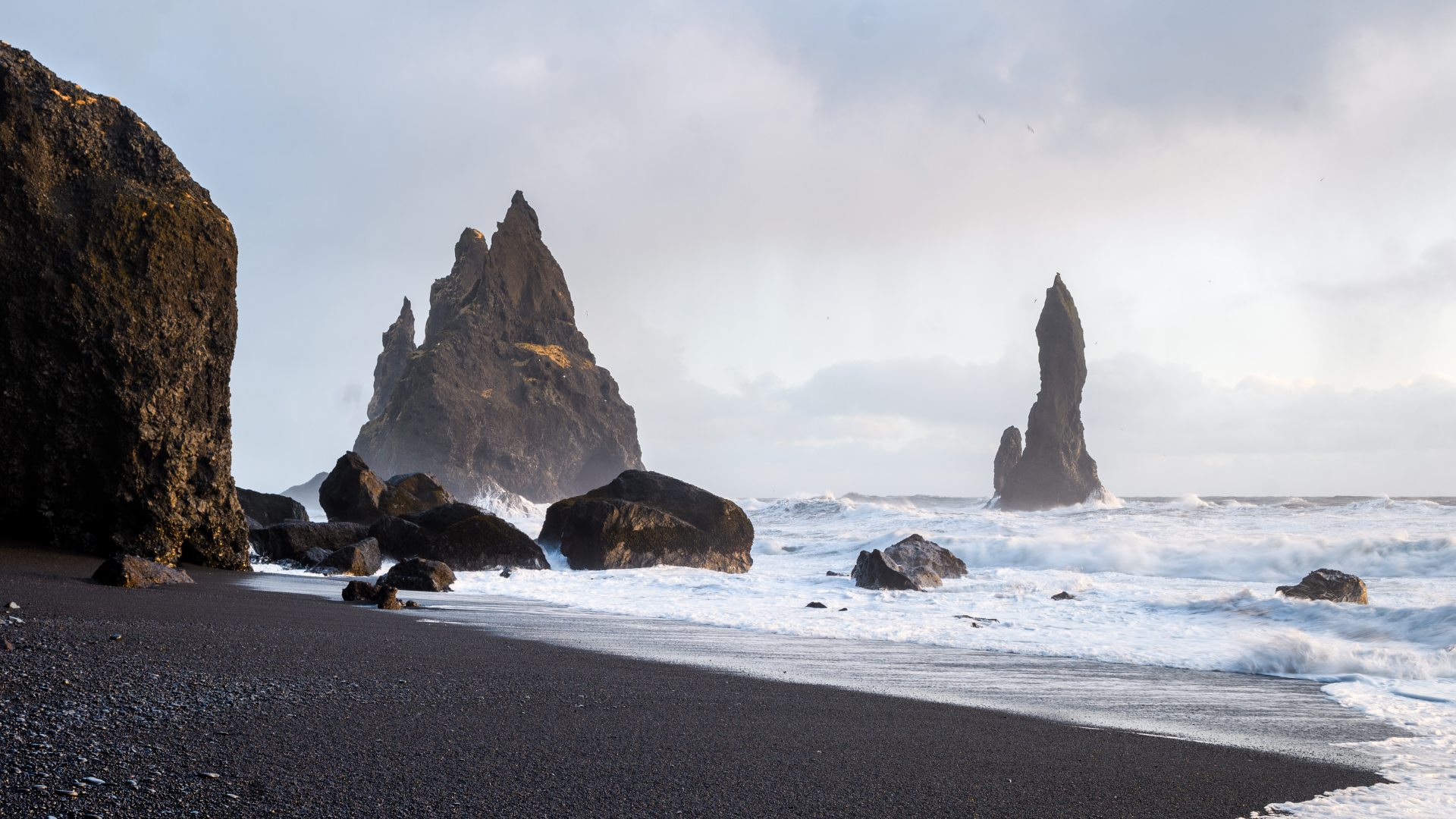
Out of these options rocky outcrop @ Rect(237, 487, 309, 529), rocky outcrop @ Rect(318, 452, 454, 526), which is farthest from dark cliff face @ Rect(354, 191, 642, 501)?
rocky outcrop @ Rect(318, 452, 454, 526)

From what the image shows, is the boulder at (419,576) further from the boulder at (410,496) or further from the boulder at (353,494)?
the boulder at (353,494)

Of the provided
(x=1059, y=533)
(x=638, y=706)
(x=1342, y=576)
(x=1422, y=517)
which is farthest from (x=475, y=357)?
(x=638, y=706)

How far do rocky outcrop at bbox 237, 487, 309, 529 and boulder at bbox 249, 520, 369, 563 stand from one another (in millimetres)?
4718

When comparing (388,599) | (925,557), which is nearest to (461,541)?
(388,599)

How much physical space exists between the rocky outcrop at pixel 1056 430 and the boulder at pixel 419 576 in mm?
64750

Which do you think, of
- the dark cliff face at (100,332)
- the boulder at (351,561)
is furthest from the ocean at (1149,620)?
the dark cliff face at (100,332)

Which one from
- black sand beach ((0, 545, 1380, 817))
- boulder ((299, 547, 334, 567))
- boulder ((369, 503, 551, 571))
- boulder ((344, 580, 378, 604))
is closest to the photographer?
black sand beach ((0, 545, 1380, 817))

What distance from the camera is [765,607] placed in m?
11.4

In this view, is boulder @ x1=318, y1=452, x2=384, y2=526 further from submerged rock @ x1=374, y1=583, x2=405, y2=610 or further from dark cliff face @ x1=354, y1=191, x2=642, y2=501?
dark cliff face @ x1=354, y1=191, x2=642, y2=501

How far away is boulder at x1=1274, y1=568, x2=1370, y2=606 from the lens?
12602 mm

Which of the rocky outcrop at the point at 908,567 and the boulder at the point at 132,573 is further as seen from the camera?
the rocky outcrop at the point at 908,567

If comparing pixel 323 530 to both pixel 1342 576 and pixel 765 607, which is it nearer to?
pixel 765 607

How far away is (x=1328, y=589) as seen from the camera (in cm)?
1269

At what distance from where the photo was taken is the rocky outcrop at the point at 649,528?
56.6ft
